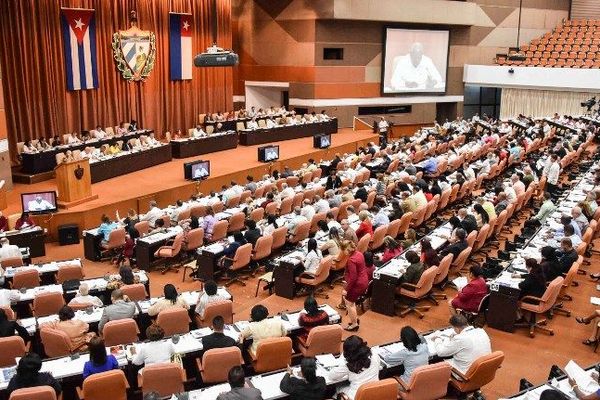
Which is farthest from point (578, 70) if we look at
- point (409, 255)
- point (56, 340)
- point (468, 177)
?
point (56, 340)

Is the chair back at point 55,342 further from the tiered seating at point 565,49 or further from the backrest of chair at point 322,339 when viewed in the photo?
the tiered seating at point 565,49

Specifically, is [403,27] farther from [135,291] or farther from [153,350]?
[153,350]

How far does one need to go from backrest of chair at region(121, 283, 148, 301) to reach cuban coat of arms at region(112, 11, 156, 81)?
15.1 m

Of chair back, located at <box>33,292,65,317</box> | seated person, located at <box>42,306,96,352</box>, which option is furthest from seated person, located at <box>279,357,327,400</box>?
chair back, located at <box>33,292,65,317</box>

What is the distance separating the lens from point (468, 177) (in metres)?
16.3

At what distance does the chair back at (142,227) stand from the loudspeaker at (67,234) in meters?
2.25

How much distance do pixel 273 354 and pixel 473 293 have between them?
3479 mm

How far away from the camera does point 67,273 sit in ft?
32.2

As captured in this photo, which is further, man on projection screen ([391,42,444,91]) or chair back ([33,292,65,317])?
man on projection screen ([391,42,444,91])

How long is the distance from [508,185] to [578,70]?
15240 mm

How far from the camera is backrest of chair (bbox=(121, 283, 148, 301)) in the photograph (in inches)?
340

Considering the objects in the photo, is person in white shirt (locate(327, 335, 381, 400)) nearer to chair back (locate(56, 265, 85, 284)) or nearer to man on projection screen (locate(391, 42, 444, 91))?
chair back (locate(56, 265, 85, 284))

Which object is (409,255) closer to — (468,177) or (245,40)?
(468,177)

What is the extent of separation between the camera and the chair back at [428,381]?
20.0 ft
